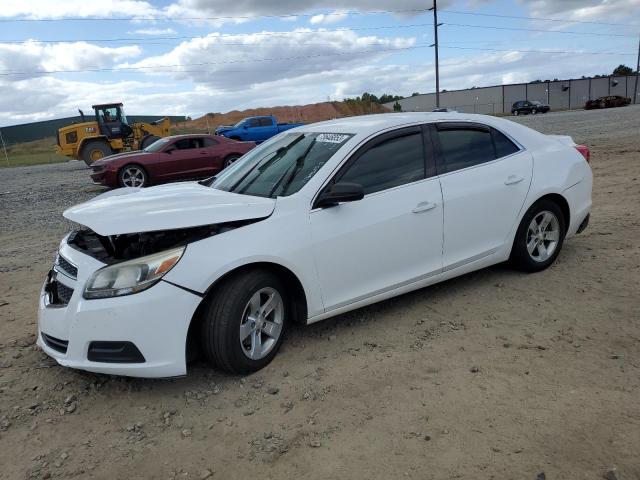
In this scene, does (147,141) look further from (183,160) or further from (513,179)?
(513,179)

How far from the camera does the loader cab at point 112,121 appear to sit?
21.5 m

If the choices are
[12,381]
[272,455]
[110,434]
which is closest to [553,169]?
[272,455]

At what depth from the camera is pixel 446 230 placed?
4.08 m

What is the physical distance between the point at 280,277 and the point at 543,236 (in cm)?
275

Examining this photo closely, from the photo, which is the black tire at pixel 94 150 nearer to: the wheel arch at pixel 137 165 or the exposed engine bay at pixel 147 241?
the wheel arch at pixel 137 165

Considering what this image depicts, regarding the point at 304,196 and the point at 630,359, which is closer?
the point at 630,359

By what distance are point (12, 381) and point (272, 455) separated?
6.78 ft

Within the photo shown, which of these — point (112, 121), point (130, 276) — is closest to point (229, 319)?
point (130, 276)

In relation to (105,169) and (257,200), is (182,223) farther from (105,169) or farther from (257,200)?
(105,169)

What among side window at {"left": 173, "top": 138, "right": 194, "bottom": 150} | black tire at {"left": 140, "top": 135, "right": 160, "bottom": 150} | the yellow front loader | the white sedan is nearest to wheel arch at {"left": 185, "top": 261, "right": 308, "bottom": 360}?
the white sedan

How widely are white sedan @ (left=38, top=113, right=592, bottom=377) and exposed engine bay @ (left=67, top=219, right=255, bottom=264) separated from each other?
1 cm

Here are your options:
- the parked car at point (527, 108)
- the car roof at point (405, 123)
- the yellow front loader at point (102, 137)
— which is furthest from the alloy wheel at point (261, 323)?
the parked car at point (527, 108)

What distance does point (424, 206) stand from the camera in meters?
3.93

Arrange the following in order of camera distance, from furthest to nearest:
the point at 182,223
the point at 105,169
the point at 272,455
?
1. the point at 105,169
2. the point at 182,223
3. the point at 272,455
